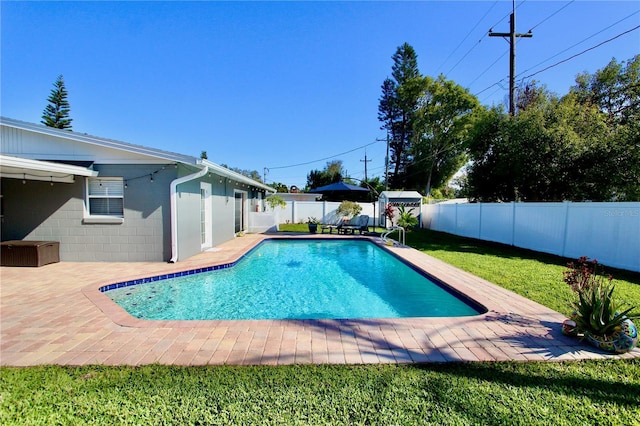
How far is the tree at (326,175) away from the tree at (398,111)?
930cm

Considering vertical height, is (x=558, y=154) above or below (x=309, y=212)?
above

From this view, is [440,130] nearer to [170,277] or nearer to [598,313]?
[598,313]

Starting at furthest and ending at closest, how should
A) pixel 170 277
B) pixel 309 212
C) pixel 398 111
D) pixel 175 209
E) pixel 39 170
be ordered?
pixel 398 111, pixel 309 212, pixel 175 209, pixel 170 277, pixel 39 170

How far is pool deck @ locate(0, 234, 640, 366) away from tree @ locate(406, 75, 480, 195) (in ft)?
79.4

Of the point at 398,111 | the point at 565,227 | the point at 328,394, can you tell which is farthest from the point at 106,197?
the point at 398,111

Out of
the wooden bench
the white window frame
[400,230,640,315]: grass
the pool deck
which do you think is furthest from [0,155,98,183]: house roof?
[400,230,640,315]: grass

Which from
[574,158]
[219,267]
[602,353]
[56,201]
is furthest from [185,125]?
[602,353]

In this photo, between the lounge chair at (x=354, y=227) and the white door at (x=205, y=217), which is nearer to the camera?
the white door at (x=205, y=217)

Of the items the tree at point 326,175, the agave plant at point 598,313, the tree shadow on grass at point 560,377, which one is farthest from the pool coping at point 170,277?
the tree at point 326,175

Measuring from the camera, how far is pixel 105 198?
7.95 meters

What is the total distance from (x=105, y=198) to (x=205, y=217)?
2.95m

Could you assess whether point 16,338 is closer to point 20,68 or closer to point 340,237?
point 340,237

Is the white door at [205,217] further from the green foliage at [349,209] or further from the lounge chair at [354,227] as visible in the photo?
the green foliage at [349,209]

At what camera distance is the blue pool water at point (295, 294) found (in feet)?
17.1
